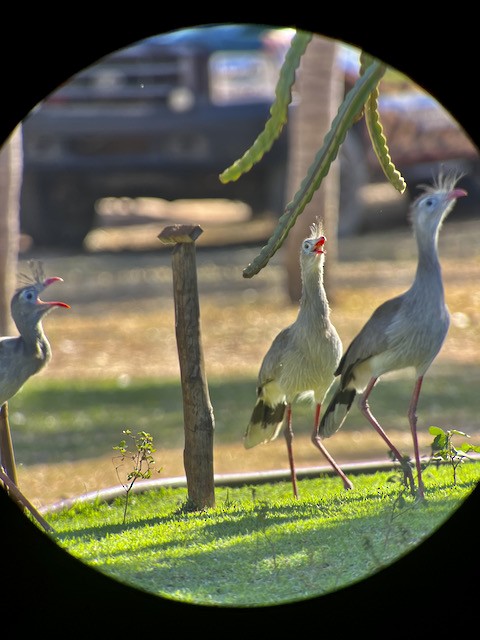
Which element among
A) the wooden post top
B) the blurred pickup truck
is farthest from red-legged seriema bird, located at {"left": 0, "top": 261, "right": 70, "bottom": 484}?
the blurred pickup truck

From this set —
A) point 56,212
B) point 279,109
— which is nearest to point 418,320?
point 279,109

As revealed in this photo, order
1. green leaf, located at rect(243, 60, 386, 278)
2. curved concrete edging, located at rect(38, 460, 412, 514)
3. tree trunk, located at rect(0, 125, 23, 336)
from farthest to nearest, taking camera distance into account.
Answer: tree trunk, located at rect(0, 125, 23, 336) → curved concrete edging, located at rect(38, 460, 412, 514) → green leaf, located at rect(243, 60, 386, 278)

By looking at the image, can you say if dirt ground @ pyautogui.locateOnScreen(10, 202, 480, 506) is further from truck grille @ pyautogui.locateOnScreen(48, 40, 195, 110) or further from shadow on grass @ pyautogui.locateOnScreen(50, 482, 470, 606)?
shadow on grass @ pyautogui.locateOnScreen(50, 482, 470, 606)

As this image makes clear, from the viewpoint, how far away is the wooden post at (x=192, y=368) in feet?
13.7

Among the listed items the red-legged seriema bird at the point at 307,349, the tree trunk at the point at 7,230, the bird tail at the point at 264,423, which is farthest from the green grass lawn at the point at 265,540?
the tree trunk at the point at 7,230

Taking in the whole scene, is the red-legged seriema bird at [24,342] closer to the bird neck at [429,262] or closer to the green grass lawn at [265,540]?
the green grass lawn at [265,540]

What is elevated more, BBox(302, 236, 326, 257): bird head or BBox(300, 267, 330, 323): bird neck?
BBox(302, 236, 326, 257): bird head

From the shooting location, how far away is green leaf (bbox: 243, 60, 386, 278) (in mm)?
3838

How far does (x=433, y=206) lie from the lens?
400cm

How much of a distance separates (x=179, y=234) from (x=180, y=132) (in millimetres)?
7849

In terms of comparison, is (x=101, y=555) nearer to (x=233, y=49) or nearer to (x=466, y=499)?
(x=466, y=499)

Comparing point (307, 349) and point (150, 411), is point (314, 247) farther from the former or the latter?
point (150, 411)

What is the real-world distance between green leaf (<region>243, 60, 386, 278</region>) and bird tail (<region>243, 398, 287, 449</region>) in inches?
34.5

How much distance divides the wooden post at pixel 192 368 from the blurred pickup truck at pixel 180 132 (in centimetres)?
768
